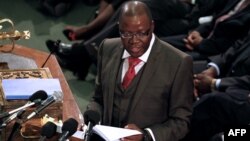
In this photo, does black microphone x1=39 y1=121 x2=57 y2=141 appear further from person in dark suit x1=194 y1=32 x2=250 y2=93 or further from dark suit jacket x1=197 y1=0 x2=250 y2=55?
dark suit jacket x1=197 y1=0 x2=250 y2=55

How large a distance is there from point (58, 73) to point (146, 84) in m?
0.60

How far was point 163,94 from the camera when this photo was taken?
214 cm

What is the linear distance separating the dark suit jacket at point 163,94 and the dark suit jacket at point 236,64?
946 mm

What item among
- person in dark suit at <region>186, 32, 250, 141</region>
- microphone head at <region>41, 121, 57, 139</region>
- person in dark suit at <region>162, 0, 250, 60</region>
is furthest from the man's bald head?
person in dark suit at <region>162, 0, 250, 60</region>

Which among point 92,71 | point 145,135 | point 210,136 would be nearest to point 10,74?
point 145,135

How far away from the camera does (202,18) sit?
13.1 ft

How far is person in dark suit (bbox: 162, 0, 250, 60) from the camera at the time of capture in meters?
3.51

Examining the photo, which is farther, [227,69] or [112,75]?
[227,69]

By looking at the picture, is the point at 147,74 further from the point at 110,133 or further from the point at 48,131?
the point at 48,131

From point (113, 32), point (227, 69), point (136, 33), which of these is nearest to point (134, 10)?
point (136, 33)

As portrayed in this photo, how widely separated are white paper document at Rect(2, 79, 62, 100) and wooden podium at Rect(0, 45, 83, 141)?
0.49ft

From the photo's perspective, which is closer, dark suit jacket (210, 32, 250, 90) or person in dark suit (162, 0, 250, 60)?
dark suit jacket (210, 32, 250, 90)

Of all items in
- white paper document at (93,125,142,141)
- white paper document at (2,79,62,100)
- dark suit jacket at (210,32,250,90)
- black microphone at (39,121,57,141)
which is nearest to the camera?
black microphone at (39,121,57,141)

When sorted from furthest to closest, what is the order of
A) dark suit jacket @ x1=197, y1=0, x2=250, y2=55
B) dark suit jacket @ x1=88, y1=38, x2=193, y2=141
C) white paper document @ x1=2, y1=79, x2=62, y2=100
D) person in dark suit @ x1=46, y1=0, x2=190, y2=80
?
person in dark suit @ x1=46, y1=0, x2=190, y2=80
dark suit jacket @ x1=197, y1=0, x2=250, y2=55
dark suit jacket @ x1=88, y1=38, x2=193, y2=141
white paper document @ x1=2, y1=79, x2=62, y2=100
